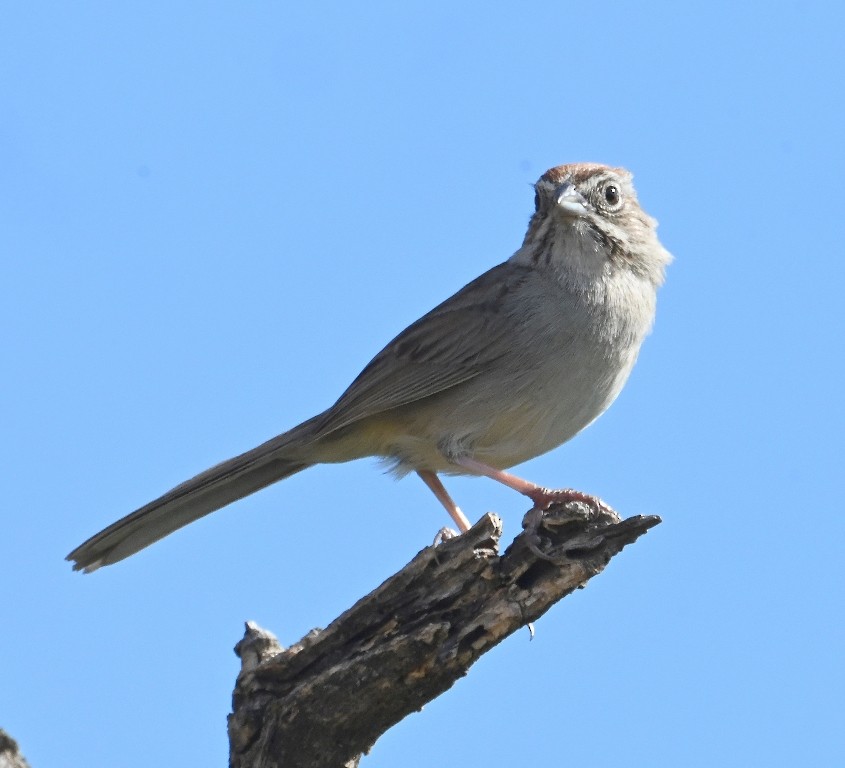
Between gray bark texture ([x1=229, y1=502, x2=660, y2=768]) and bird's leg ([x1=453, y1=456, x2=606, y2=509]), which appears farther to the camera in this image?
bird's leg ([x1=453, y1=456, x2=606, y2=509])

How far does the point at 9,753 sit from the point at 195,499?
121 inches

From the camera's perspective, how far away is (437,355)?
7.82m

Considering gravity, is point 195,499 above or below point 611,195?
below

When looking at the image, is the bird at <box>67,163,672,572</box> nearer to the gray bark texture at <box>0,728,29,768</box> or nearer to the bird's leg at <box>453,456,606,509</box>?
the bird's leg at <box>453,456,606,509</box>

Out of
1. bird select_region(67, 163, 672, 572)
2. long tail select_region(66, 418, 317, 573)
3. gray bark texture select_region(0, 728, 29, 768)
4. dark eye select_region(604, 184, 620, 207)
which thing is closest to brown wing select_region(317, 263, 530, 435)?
bird select_region(67, 163, 672, 572)

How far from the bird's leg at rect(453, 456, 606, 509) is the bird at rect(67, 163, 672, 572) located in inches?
0.8

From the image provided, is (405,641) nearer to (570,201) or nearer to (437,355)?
(437,355)

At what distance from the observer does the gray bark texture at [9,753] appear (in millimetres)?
4711

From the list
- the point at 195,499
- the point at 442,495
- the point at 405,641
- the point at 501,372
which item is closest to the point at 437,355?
the point at 501,372

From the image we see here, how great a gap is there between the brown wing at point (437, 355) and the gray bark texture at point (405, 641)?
210 centimetres

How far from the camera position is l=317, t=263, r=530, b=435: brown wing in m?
7.67

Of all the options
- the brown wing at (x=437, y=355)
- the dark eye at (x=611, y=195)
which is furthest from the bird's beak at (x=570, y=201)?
the brown wing at (x=437, y=355)

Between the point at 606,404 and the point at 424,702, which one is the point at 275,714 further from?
the point at 606,404

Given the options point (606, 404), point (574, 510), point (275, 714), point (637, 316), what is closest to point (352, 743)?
point (275, 714)
